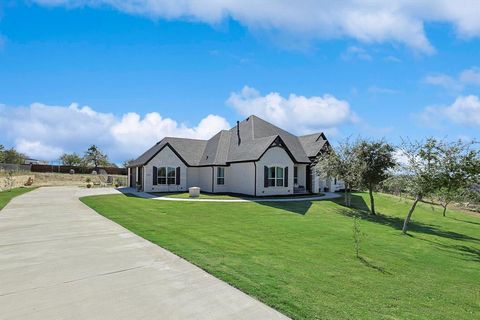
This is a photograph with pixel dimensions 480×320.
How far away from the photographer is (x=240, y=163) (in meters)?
30.0

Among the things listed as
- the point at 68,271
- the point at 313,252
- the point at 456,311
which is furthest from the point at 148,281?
the point at 456,311

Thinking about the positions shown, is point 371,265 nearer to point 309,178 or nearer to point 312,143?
point 309,178

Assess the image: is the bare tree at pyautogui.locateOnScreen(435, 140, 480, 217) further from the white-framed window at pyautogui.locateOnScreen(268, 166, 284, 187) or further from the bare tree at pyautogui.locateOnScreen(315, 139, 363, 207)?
the white-framed window at pyautogui.locateOnScreen(268, 166, 284, 187)

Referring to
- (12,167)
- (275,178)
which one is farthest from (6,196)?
(12,167)

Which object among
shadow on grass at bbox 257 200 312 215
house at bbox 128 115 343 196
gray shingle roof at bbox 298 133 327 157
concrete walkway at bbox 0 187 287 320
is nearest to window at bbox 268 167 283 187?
house at bbox 128 115 343 196

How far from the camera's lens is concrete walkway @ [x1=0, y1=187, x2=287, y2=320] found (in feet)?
16.3

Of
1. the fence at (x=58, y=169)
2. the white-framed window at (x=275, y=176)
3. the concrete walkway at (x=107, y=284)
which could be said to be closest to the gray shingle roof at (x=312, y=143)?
the white-framed window at (x=275, y=176)

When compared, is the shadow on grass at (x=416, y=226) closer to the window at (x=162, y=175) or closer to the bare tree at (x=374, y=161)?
the bare tree at (x=374, y=161)

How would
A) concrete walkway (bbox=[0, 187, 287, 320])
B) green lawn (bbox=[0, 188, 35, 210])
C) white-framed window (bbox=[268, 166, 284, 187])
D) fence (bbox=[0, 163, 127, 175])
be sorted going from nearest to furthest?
concrete walkway (bbox=[0, 187, 287, 320])
green lawn (bbox=[0, 188, 35, 210])
white-framed window (bbox=[268, 166, 284, 187])
fence (bbox=[0, 163, 127, 175])

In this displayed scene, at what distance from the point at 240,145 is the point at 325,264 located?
24.8 m

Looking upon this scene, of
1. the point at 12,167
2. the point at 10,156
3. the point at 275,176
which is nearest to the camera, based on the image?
the point at 275,176

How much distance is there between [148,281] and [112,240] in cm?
434

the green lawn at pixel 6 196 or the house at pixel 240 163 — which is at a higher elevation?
the house at pixel 240 163

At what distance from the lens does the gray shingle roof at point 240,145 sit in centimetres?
3100
